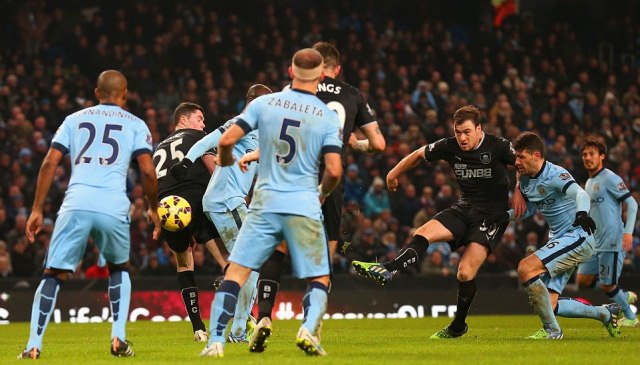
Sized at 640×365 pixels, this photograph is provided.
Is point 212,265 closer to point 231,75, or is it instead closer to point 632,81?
point 231,75

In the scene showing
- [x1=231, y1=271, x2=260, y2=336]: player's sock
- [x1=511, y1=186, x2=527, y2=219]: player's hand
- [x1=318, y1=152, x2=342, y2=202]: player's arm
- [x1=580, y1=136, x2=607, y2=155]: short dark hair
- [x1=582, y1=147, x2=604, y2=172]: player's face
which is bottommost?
[x1=231, y1=271, x2=260, y2=336]: player's sock

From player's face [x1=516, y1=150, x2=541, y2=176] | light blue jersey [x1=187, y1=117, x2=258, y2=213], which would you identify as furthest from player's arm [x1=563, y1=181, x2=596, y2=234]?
light blue jersey [x1=187, y1=117, x2=258, y2=213]

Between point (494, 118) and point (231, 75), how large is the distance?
19.5ft

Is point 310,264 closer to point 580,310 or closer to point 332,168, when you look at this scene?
point 332,168

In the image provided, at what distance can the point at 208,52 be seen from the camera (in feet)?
82.7

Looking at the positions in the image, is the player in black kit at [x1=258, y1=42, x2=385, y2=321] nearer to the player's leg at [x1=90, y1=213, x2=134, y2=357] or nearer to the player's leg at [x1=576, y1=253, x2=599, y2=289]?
the player's leg at [x1=90, y1=213, x2=134, y2=357]

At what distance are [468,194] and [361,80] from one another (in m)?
13.3

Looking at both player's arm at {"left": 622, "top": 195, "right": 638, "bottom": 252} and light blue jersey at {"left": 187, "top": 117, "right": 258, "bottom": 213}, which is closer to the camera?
light blue jersey at {"left": 187, "top": 117, "right": 258, "bottom": 213}

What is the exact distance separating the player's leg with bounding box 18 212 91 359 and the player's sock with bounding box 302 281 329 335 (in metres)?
1.82

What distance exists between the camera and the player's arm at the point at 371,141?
969cm

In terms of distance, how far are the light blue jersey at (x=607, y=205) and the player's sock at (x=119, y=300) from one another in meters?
7.57

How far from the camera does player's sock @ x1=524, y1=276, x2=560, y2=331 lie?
11.5 metres

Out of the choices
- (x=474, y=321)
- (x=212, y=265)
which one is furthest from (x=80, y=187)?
(x=212, y=265)

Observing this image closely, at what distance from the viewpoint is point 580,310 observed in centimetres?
1209
